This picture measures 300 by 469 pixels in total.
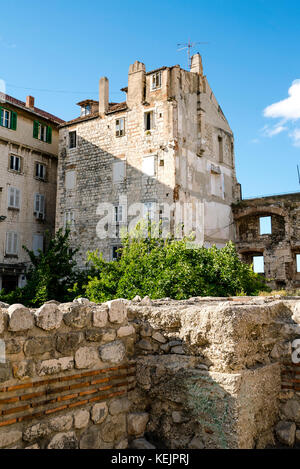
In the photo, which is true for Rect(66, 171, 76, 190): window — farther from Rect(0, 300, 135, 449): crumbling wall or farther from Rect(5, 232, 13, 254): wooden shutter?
Rect(0, 300, 135, 449): crumbling wall

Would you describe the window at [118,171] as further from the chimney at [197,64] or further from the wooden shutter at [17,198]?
the chimney at [197,64]

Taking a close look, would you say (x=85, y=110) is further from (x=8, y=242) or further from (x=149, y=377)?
(x=149, y=377)

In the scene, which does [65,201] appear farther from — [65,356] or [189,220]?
[65,356]

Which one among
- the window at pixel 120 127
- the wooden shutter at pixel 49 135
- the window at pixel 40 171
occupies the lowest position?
the window at pixel 40 171

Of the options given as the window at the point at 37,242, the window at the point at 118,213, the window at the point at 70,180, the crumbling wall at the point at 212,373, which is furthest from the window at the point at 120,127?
the crumbling wall at the point at 212,373

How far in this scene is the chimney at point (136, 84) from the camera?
2375 centimetres

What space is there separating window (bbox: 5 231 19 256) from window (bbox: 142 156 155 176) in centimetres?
956

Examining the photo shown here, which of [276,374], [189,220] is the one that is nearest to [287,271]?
[189,220]

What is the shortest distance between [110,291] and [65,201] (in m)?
14.3

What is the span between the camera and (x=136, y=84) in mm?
23984

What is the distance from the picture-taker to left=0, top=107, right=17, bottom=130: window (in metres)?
25.3

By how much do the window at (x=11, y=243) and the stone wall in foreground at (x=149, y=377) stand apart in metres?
22.2

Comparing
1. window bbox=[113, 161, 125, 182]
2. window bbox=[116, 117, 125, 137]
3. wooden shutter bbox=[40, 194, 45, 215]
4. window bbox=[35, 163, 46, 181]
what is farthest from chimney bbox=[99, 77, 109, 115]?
wooden shutter bbox=[40, 194, 45, 215]

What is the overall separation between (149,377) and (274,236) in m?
22.2
